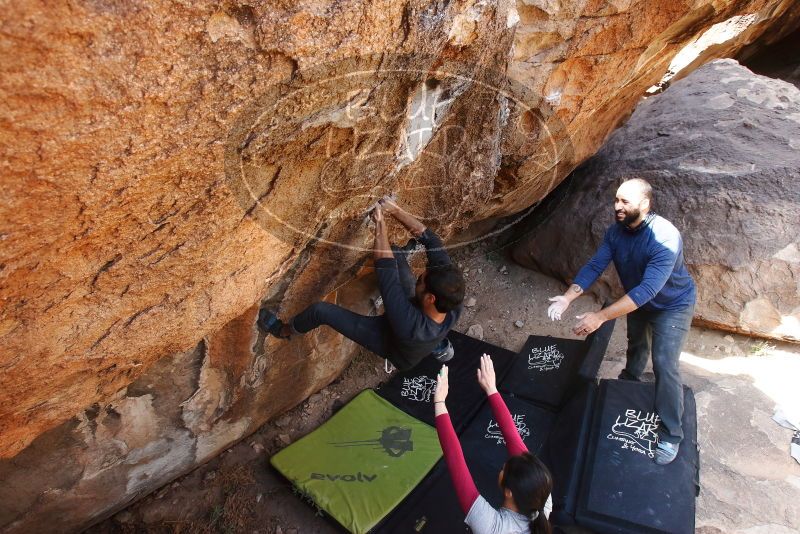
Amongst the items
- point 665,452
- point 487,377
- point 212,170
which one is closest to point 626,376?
point 665,452

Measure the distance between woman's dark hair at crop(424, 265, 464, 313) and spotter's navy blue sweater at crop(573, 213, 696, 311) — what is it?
2.98ft

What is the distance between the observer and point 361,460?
11.1ft

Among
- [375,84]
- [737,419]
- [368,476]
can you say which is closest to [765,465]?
[737,419]

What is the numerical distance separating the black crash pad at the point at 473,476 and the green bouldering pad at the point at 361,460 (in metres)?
0.07

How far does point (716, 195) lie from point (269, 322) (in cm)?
353

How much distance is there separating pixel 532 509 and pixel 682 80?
5035mm

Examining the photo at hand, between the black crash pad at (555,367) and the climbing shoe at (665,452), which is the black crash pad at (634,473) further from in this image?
the black crash pad at (555,367)

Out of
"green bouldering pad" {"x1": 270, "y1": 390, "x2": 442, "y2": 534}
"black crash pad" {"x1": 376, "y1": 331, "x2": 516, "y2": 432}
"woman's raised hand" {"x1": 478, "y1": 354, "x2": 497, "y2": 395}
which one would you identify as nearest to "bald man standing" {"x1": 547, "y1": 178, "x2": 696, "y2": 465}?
"woman's raised hand" {"x1": 478, "y1": 354, "x2": 497, "y2": 395}

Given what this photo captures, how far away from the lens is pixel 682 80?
5336 mm

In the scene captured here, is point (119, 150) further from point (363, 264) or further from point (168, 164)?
point (363, 264)

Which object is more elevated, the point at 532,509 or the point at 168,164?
the point at 168,164

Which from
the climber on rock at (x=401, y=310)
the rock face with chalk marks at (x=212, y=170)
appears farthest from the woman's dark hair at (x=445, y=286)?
the rock face with chalk marks at (x=212, y=170)

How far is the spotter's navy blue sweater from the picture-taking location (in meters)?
2.62

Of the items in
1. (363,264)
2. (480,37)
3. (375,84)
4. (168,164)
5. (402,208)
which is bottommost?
(363,264)
